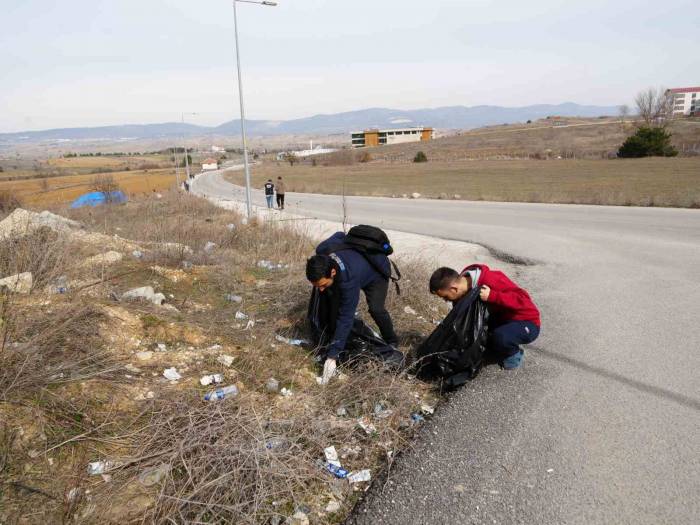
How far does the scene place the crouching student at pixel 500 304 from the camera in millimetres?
4113

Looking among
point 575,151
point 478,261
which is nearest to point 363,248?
point 478,261

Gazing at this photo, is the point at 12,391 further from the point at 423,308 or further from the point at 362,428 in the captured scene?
the point at 423,308

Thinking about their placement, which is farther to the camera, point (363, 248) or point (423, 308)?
point (423, 308)

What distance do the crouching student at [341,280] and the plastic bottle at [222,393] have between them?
73 centimetres

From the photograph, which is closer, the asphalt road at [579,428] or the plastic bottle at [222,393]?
the asphalt road at [579,428]

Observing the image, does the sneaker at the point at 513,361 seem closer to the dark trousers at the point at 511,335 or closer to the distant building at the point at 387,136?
the dark trousers at the point at 511,335

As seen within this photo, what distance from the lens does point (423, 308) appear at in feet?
19.9

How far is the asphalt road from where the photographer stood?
2793mm

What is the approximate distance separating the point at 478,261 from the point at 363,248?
19.1 feet

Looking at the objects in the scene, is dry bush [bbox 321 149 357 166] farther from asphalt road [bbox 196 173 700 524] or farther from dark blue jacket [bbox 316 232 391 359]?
dark blue jacket [bbox 316 232 391 359]

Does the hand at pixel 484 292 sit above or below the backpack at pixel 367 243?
below

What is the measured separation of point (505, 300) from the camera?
4.18 m

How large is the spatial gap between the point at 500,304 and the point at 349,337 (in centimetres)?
131

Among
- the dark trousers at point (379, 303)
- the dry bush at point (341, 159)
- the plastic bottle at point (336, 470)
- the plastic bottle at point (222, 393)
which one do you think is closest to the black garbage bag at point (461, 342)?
the dark trousers at point (379, 303)
